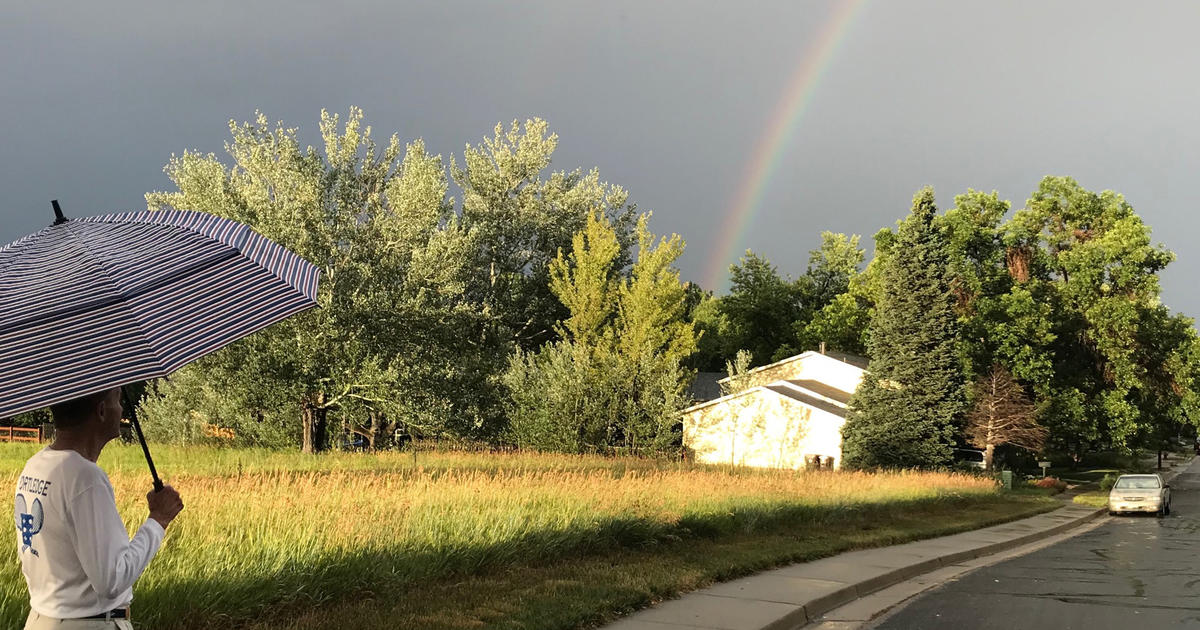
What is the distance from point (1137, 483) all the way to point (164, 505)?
36.6 m

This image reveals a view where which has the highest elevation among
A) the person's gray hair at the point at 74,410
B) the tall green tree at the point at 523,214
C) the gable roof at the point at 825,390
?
the tall green tree at the point at 523,214

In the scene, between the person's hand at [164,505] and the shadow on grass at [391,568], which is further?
the shadow on grass at [391,568]

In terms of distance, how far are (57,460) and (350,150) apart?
31733 mm

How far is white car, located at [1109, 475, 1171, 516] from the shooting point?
32.6 meters

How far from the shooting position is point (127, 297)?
13.1 ft

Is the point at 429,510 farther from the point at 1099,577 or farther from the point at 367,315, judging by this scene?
the point at 367,315

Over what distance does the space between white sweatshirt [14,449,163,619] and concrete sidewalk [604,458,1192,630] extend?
624 centimetres

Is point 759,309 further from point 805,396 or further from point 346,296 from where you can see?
point 346,296

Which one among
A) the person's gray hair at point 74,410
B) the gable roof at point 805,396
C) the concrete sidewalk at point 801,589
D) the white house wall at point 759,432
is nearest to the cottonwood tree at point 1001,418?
the gable roof at point 805,396

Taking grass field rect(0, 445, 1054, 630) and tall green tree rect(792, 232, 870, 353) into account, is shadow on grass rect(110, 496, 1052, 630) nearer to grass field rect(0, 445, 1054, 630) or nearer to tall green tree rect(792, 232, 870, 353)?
grass field rect(0, 445, 1054, 630)

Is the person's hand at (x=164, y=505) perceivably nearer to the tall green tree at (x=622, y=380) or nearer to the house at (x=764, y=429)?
the tall green tree at (x=622, y=380)

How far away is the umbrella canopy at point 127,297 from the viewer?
11.9 ft

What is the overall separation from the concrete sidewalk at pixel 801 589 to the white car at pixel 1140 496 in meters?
14.7

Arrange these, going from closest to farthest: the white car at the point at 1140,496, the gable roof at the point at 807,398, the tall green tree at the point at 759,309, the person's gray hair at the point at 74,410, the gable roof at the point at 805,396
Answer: the person's gray hair at the point at 74,410
the white car at the point at 1140,496
the gable roof at the point at 805,396
the gable roof at the point at 807,398
the tall green tree at the point at 759,309
